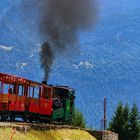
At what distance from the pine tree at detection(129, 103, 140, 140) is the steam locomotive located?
23.5 m

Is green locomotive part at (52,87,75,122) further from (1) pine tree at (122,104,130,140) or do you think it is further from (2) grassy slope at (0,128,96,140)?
(1) pine tree at (122,104,130,140)

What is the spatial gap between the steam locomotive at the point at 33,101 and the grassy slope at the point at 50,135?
2.88 metres

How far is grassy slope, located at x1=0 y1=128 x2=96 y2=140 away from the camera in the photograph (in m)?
36.8

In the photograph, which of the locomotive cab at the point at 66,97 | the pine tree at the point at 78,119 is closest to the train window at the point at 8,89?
the locomotive cab at the point at 66,97

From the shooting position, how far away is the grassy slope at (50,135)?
36812mm

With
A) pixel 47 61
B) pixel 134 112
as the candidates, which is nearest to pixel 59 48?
pixel 47 61

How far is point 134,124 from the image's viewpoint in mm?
79688

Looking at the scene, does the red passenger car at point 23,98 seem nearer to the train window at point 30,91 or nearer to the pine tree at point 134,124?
the train window at point 30,91

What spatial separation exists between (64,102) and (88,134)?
3.68 meters

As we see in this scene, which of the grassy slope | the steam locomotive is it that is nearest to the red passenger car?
the steam locomotive

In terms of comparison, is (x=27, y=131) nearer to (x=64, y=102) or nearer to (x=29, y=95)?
(x=29, y=95)

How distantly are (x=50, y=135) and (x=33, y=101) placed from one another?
5.86m

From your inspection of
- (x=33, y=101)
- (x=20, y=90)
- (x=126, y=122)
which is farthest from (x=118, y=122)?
(x=20, y=90)

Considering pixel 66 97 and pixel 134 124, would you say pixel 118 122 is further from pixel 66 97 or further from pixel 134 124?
pixel 66 97
